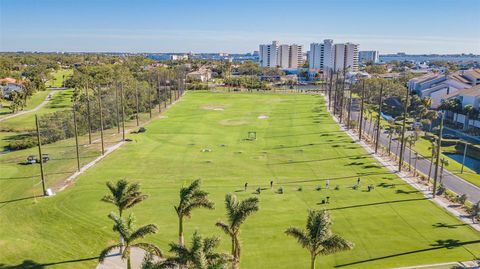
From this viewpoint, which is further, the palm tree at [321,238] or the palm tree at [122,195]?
the palm tree at [122,195]

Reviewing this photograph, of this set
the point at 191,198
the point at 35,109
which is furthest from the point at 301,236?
the point at 35,109

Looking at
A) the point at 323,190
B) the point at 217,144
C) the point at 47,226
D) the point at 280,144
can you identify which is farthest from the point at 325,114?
the point at 47,226

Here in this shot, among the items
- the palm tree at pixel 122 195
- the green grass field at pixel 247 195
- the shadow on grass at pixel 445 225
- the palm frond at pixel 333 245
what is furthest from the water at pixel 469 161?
the palm tree at pixel 122 195

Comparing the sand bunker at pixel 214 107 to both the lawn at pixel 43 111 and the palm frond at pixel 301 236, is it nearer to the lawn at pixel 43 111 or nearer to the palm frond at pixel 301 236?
the lawn at pixel 43 111

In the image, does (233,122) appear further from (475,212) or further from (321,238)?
(321,238)

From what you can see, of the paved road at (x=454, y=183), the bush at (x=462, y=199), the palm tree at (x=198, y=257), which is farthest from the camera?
the paved road at (x=454, y=183)

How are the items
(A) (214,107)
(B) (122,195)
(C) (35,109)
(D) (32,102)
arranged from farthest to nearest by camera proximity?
(D) (32,102) < (A) (214,107) < (C) (35,109) < (B) (122,195)

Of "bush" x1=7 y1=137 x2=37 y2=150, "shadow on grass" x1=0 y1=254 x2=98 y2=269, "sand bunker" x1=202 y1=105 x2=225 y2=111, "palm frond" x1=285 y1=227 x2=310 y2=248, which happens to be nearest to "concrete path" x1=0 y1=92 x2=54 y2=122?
"bush" x1=7 y1=137 x2=37 y2=150
